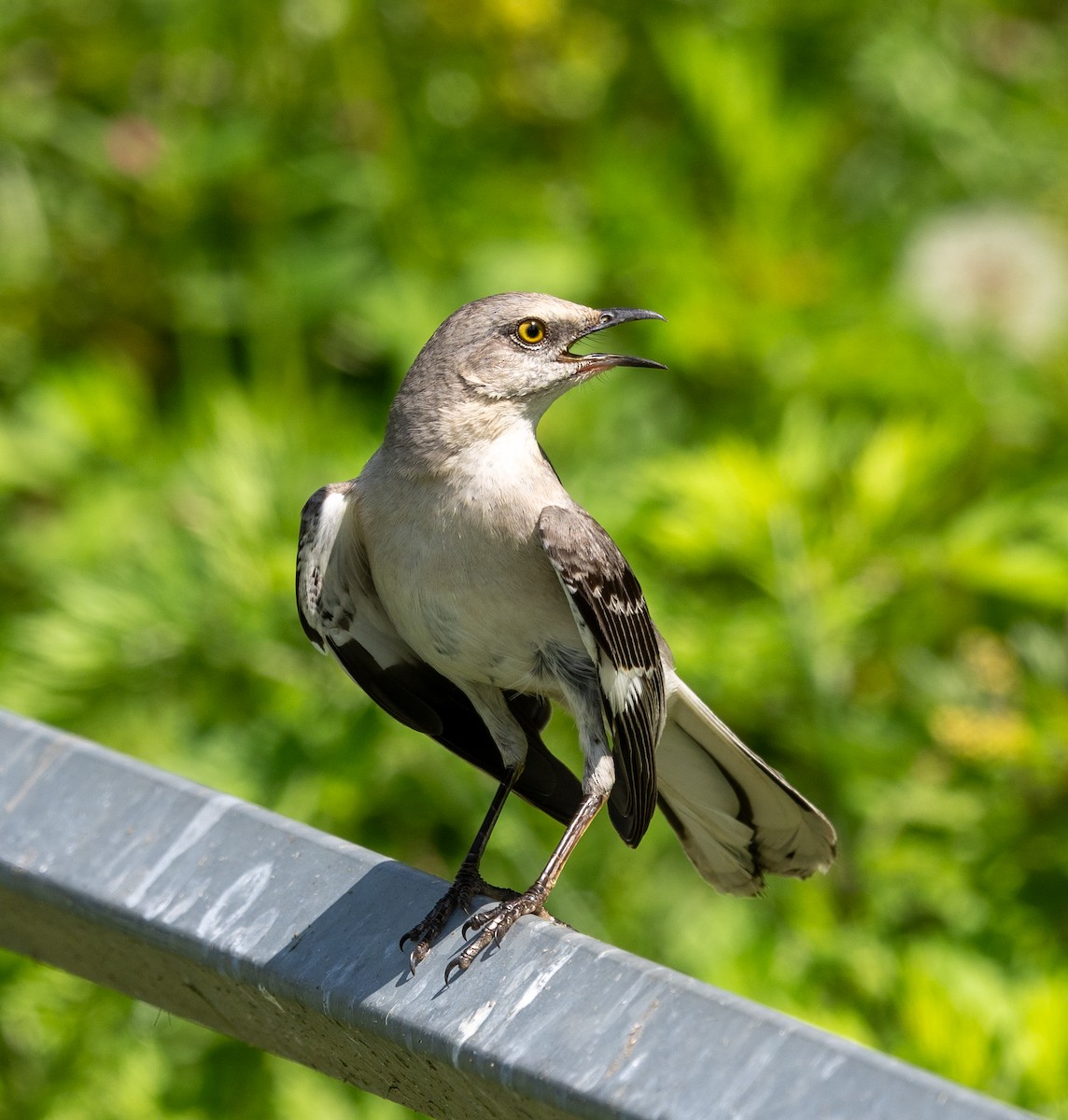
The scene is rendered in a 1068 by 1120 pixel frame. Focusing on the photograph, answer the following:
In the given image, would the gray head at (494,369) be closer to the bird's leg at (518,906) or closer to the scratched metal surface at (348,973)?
the bird's leg at (518,906)

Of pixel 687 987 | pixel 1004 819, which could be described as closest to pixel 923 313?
pixel 1004 819

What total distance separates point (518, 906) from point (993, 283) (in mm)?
3666

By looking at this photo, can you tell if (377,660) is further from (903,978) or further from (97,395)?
(97,395)

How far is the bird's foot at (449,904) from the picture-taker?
2.26 meters

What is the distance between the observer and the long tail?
3082 mm

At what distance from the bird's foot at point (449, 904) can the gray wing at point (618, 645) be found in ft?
0.94

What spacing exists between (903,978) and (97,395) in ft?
10.7

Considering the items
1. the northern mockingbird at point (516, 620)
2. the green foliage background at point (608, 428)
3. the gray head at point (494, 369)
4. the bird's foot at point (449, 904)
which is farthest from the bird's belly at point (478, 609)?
the green foliage background at point (608, 428)

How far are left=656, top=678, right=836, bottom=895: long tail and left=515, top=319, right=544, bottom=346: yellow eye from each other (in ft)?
2.55

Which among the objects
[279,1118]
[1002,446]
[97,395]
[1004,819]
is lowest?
[279,1118]

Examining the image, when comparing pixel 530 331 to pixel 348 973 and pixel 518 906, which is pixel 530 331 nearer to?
pixel 518 906

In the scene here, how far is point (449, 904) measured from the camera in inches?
103

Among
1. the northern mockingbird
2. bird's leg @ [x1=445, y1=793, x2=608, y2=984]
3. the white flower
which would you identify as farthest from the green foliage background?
bird's leg @ [x1=445, y1=793, x2=608, y2=984]

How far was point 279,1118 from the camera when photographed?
3734mm
